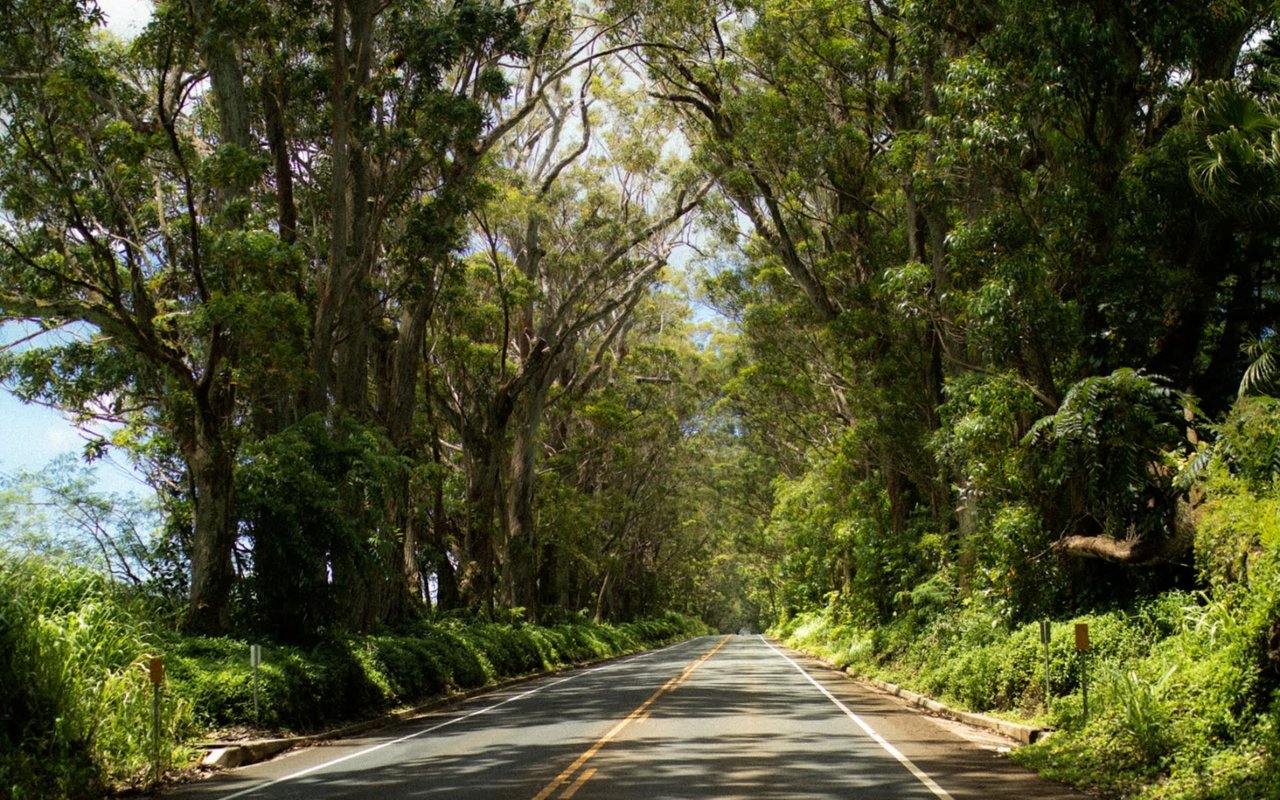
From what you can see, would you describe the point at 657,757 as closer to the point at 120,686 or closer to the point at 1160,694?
the point at 1160,694

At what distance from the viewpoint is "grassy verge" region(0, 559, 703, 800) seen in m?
8.93

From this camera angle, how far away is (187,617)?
1491cm

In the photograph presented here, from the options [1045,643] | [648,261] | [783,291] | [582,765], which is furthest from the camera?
[648,261]

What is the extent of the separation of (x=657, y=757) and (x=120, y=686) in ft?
17.6

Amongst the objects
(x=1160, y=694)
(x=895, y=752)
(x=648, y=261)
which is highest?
(x=648, y=261)

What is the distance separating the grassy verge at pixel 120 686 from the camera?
8.93 meters

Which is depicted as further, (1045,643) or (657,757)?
(1045,643)

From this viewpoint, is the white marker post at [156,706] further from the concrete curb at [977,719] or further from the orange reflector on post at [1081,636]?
the orange reflector on post at [1081,636]

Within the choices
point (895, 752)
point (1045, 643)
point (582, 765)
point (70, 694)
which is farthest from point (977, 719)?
point (70, 694)

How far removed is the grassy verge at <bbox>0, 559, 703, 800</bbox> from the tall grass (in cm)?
1

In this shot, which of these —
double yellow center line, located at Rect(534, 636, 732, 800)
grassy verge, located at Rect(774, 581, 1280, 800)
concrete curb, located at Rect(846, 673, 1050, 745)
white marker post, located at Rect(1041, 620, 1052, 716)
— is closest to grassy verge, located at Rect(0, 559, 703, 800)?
double yellow center line, located at Rect(534, 636, 732, 800)

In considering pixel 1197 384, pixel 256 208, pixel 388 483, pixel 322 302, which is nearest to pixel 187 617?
pixel 388 483

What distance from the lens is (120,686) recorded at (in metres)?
10.2

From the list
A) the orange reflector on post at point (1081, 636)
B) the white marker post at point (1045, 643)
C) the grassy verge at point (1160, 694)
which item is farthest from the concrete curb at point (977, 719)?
the orange reflector on post at point (1081, 636)
